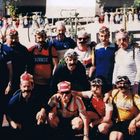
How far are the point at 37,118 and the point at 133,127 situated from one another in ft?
4.97

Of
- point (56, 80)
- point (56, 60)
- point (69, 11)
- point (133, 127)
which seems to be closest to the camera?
point (133, 127)

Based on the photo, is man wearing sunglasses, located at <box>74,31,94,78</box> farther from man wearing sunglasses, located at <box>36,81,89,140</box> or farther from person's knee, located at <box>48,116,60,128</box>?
person's knee, located at <box>48,116,60,128</box>

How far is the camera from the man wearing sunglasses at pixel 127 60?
25.7ft

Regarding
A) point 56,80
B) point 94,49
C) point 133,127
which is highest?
point 94,49

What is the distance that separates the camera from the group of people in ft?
24.1

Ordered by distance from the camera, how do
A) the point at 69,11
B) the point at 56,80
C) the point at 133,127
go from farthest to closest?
the point at 69,11 < the point at 56,80 < the point at 133,127

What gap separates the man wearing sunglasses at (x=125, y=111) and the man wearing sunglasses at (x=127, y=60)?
0.58 metres

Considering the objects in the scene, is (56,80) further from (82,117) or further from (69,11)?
(69,11)

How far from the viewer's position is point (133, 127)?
23.7 ft

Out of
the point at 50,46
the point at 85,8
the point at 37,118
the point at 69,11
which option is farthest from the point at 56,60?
the point at 85,8

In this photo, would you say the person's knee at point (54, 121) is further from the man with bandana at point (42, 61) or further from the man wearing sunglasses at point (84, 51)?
the man wearing sunglasses at point (84, 51)

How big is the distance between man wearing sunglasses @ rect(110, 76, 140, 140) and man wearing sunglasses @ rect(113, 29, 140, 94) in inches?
22.8

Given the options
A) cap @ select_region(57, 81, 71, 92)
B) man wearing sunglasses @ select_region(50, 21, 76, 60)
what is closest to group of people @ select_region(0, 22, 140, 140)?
cap @ select_region(57, 81, 71, 92)

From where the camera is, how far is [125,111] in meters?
7.36
